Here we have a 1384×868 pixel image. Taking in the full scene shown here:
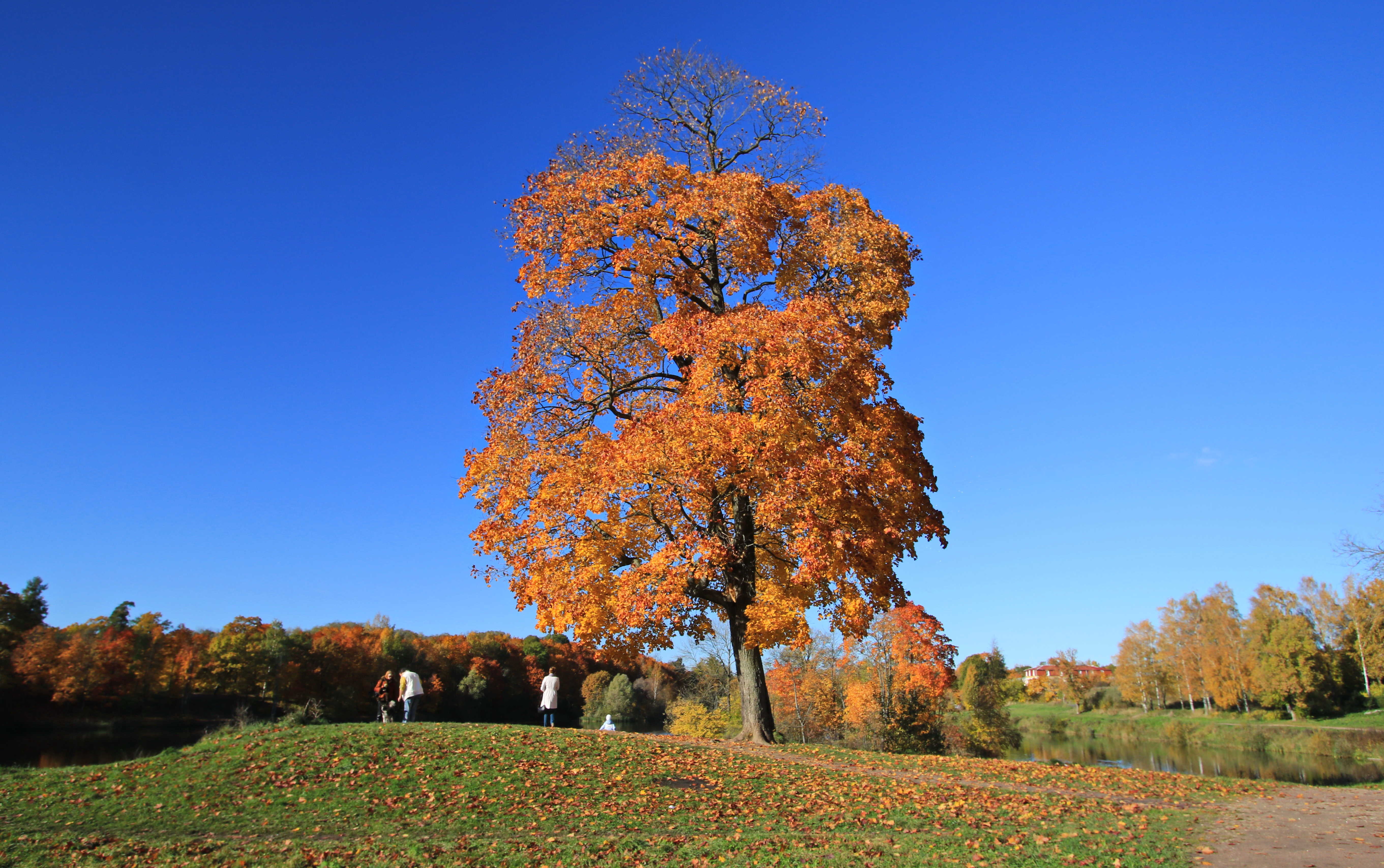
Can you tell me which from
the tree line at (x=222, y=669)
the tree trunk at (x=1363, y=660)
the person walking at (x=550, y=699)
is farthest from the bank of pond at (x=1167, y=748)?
the tree trunk at (x=1363, y=660)

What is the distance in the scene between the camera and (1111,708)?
81.8m

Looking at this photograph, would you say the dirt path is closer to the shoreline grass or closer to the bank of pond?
the bank of pond

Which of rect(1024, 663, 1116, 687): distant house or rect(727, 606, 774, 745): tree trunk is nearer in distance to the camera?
rect(727, 606, 774, 745): tree trunk

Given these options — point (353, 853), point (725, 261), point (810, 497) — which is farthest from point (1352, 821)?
point (725, 261)

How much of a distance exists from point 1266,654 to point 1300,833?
60.2 meters

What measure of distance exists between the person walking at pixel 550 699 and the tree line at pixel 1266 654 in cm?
5817

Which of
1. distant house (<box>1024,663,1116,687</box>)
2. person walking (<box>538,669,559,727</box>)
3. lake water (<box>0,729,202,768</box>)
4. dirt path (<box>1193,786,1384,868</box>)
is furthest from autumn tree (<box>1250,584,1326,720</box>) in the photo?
lake water (<box>0,729,202,768</box>)

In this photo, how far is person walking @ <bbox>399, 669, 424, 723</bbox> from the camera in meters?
18.6

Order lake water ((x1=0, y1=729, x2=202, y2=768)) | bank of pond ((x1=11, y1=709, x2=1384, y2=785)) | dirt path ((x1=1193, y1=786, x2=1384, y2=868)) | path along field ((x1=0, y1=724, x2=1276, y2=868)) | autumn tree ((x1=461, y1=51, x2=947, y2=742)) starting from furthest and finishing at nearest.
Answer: bank of pond ((x1=11, y1=709, x2=1384, y2=785)), lake water ((x1=0, y1=729, x2=202, y2=768)), autumn tree ((x1=461, y1=51, x2=947, y2=742)), path along field ((x1=0, y1=724, x2=1276, y2=868)), dirt path ((x1=1193, y1=786, x2=1384, y2=868))

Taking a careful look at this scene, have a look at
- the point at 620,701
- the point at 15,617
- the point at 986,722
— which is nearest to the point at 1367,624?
the point at 986,722

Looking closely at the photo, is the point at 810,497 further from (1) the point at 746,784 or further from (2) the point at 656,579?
(1) the point at 746,784

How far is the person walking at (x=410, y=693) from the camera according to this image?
18625 millimetres

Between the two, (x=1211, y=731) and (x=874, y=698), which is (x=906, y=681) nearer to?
(x=874, y=698)

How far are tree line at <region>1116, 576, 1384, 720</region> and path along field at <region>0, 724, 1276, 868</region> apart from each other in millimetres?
54162
